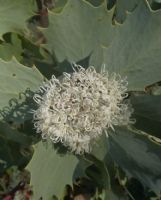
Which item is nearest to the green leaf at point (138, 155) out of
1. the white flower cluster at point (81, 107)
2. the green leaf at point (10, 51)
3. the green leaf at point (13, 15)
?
the white flower cluster at point (81, 107)

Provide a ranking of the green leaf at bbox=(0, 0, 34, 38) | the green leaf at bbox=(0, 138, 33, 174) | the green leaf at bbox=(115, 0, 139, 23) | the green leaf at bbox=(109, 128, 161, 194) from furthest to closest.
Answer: the green leaf at bbox=(0, 0, 34, 38) → the green leaf at bbox=(0, 138, 33, 174) → the green leaf at bbox=(115, 0, 139, 23) → the green leaf at bbox=(109, 128, 161, 194)

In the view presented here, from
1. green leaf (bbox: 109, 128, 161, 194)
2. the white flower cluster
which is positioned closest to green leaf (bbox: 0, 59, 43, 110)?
the white flower cluster

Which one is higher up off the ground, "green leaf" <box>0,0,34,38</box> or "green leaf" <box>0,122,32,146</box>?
"green leaf" <box>0,0,34,38</box>

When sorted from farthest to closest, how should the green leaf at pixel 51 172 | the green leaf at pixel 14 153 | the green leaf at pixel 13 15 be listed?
the green leaf at pixel 13 15
the green leaf at pixel 14 153
the green leaf at pixel 51 172

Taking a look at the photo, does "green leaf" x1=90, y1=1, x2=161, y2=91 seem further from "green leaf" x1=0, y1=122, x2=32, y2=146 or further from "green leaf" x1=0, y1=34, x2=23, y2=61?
"green leaf" x1=0, y1=34, x2=23, y2=61

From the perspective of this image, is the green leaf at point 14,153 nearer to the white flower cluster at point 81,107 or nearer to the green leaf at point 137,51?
the white flower cluster at point 81,107

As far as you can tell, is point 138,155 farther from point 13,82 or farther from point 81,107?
point 13,82
